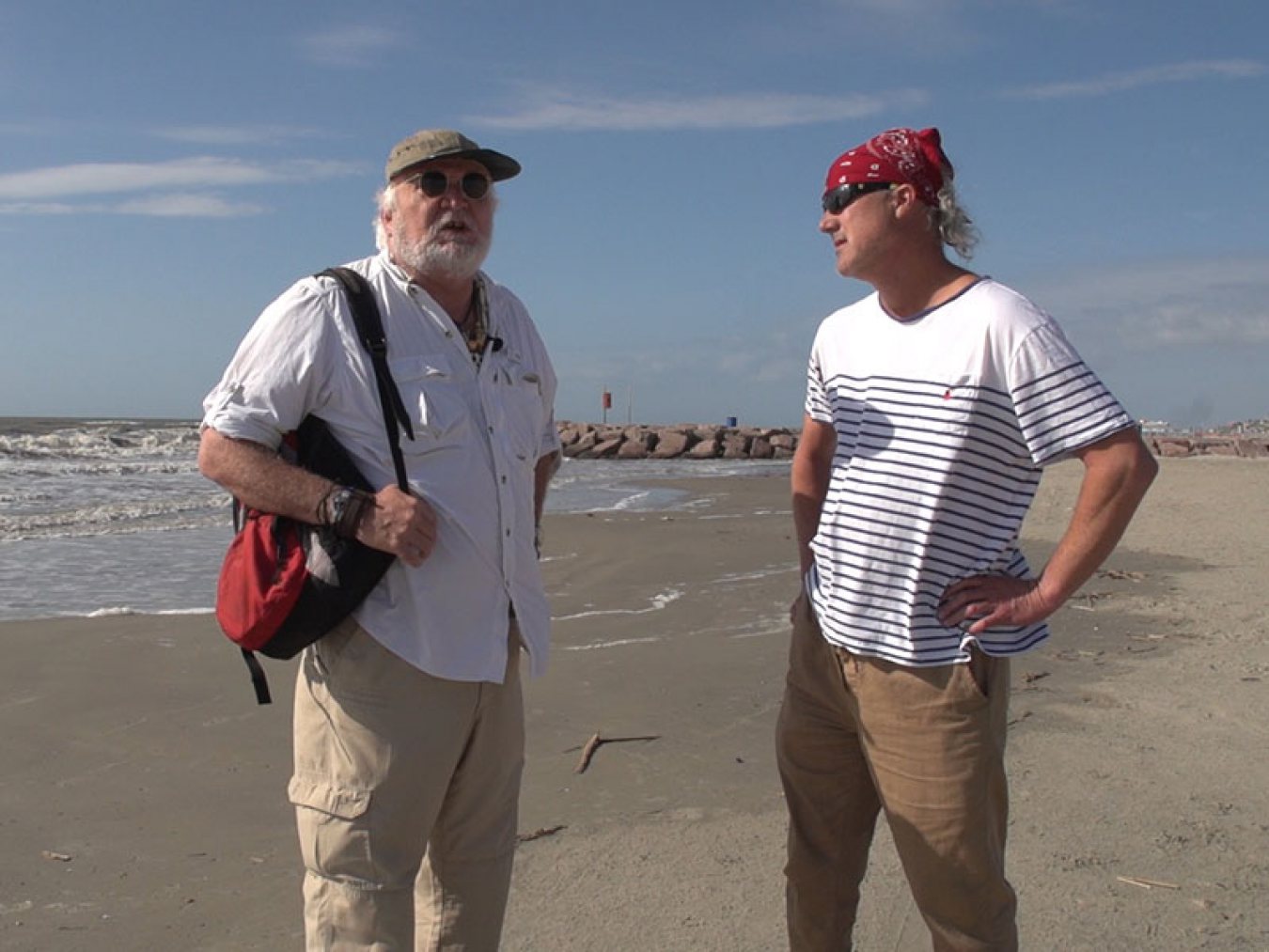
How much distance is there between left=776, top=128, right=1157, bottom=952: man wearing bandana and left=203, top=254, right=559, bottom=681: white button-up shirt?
31.6 inches

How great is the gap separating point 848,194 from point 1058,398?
2.32 feet

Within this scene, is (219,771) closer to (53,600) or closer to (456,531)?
(456,531)

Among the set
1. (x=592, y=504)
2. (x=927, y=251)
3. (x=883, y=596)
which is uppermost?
(x=927, y=251)

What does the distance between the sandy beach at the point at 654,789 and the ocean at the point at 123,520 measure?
53.2 inches

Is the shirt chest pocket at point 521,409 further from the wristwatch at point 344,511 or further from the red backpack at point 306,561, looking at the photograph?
the wristwatch at point 344,511

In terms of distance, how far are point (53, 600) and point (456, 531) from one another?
753cm

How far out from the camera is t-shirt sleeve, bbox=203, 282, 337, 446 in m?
2.59

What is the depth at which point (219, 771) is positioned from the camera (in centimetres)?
491

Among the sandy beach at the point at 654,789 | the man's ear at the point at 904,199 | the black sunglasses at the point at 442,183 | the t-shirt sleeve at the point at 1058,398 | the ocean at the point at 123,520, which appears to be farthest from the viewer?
the ocean at the point at 123,520

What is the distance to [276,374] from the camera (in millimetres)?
2590

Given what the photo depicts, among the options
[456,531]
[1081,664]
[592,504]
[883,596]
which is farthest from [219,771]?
[592,504]

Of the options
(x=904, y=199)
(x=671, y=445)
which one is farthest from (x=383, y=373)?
(x=671, y=445)

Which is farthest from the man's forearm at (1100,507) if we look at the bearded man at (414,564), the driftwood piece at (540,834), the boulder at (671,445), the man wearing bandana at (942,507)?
the boulder at (671,445)

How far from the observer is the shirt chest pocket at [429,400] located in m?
2.67
